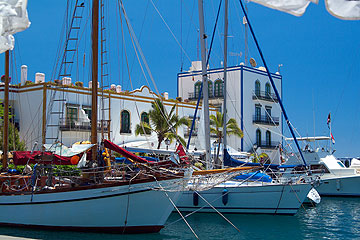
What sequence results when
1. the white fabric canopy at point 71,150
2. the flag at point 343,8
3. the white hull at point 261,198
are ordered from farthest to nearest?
the white hull at point 261,198 < the white fabric canopy at point 71,150 < the flag at point 343,8

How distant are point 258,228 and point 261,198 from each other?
3.14 meters

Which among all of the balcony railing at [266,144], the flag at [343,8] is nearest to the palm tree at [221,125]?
the balcony railing at [266,144]

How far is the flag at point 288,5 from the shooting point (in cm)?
484

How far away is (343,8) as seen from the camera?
4.69 meters

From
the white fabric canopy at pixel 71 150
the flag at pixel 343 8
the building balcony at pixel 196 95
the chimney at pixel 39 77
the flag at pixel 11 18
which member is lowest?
the white fabric canopy at pixel 71 150

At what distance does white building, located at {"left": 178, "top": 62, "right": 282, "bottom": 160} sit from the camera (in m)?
46.8

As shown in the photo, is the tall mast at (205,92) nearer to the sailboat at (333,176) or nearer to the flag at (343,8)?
the sailboat at (333,176)

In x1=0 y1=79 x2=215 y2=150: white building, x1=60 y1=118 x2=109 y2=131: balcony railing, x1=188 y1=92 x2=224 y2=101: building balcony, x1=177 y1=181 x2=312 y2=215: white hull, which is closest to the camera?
x1=177 y1=181 x2=312 y2=215: white hull

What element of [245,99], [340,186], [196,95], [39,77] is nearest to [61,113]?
[39,77]

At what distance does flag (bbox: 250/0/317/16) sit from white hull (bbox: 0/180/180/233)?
1077 cm

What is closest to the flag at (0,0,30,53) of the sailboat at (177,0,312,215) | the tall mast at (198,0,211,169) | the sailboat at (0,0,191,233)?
the sailboat at (0,0,191,233)

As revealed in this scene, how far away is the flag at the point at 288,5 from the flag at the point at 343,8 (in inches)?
10.0

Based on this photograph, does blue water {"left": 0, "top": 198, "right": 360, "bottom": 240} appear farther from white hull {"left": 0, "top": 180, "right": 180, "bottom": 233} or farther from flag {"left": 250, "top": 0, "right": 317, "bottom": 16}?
flag {"left": 250, "top": 0, "right": 317, "bottom": 16}

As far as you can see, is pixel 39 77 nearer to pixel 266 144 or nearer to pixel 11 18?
pixel 266 144
